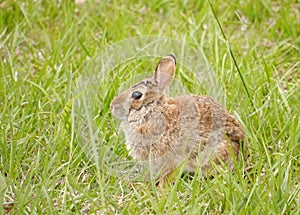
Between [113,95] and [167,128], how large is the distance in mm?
678

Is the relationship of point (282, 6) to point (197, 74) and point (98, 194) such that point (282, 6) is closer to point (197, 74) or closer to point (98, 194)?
point (197, 74)

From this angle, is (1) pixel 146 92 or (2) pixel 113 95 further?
(2) pixel 113 95

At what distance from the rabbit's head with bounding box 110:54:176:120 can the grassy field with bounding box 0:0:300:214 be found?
22 centimetres

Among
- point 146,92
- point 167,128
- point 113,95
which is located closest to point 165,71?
point 146,92

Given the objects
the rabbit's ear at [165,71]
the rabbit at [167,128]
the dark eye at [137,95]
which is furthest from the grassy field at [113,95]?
the rabbit's ear at [165,71]

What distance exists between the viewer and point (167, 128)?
13.2 ft

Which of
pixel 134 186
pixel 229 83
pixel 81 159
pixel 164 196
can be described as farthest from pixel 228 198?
pixel 229 83

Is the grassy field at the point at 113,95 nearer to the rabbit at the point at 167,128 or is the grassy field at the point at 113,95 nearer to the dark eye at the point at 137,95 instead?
the rabbit at the point at 167,128

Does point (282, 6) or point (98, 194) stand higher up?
point (282, 6)

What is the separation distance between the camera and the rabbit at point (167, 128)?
3.96m

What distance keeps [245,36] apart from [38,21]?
1.84 meters

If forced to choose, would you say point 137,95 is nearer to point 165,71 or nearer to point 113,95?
point 165,71

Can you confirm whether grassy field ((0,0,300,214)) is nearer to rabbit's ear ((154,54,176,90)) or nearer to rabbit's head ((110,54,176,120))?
rabbit's head ((110,54,176,120))

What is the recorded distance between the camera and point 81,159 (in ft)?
13.5
